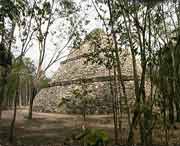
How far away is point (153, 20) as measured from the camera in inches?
416

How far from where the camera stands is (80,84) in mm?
23969

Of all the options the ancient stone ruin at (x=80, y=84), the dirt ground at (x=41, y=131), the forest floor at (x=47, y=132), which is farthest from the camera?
the ancient stone ruin at (x=80, y=84)

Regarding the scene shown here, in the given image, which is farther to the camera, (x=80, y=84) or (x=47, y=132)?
(x=80, y=84)

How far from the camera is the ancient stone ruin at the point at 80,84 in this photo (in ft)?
77.2

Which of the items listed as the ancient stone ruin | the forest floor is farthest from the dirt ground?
the ancient stone ruin

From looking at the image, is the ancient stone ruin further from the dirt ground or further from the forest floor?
the forest floor

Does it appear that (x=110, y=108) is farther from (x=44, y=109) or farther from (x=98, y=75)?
(x=44, y=109)

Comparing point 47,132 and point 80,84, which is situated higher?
point 80,84

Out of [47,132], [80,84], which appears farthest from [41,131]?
[80,84]

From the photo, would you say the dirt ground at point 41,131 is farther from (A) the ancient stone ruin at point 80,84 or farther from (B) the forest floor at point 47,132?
(A) the ancient stone ruin at point 80,84

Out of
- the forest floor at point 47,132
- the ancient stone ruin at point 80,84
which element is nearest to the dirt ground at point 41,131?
the forest floor at point 47,132

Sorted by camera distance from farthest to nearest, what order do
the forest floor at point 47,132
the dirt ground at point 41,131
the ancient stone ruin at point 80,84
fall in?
1. the ancient stone ruin at point 80,84
2. the dirt ground at point 41,131
3. the forest floor at point 47,132

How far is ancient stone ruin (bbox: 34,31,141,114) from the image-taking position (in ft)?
77.2

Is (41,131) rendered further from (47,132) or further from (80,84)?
(80,84)
